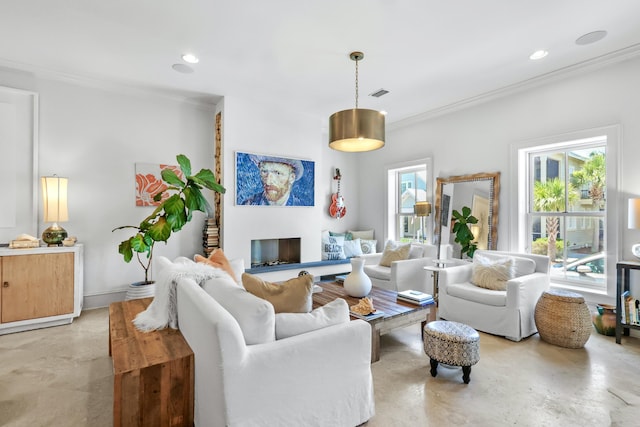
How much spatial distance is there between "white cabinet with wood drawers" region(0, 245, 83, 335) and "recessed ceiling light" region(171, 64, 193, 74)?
2.25 m

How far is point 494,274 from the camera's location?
11.0 ft

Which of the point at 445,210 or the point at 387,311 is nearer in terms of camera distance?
the point at 387,311

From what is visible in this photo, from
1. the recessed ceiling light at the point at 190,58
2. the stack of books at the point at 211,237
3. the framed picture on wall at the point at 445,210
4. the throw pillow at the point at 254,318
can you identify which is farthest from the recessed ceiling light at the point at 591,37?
the stack of books at the point at 211,237

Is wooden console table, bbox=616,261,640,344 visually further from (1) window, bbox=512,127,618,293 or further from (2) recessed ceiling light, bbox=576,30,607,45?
(2) recessed ceiling light, bbox=576,30,607,45

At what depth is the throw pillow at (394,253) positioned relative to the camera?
4.51 m

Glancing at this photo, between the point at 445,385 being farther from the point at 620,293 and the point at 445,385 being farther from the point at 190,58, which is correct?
the point at 190,58

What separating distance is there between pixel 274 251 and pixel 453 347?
321cm

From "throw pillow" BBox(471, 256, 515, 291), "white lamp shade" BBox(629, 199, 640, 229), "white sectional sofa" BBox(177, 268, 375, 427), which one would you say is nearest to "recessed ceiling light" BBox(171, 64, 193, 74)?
"white sectional sofa" BBox(177, 268, 375, 427)

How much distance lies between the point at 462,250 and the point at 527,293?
4.19 ft

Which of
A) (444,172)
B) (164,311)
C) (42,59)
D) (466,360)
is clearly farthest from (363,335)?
(42,59)

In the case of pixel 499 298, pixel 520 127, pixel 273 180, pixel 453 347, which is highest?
pixel 520 127

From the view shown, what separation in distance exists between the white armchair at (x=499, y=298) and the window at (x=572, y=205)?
1.79 ft

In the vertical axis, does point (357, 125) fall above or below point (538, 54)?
below

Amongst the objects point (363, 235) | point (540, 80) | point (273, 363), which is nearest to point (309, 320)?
point (273, 363)
